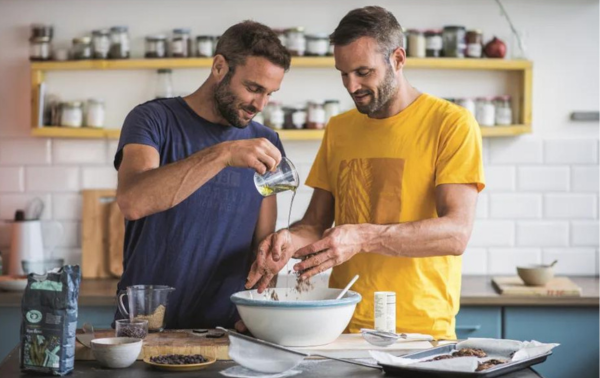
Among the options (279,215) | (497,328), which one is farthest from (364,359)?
(279,215)

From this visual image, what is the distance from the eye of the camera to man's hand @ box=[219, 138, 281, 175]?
7.69ft

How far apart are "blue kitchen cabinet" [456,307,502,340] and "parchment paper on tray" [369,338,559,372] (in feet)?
4.90

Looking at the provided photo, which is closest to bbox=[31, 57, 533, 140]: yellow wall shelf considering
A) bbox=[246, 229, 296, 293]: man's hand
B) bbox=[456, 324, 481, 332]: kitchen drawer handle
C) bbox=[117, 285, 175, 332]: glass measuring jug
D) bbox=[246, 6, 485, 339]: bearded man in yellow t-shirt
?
bbox=[456, 324, 481, 332]: kitchen drawer handle

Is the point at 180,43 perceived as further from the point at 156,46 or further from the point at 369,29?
the point at 369,29

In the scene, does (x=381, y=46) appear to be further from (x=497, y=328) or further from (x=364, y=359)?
(x=497, y=328)

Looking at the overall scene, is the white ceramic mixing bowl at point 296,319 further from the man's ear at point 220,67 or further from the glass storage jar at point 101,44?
the glass storage jar at point 101,44

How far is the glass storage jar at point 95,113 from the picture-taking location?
13.9ft

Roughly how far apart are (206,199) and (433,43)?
190 cm

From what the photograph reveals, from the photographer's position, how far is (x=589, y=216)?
4336 millimetres

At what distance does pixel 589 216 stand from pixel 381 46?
2.06 metres

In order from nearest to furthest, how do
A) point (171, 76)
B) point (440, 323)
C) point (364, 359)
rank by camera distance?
point (364, 359)
point (440, 323)
point (171, 76)

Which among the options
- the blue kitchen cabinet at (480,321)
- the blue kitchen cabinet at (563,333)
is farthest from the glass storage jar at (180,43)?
the blue kitchen cabinet at (563,333)

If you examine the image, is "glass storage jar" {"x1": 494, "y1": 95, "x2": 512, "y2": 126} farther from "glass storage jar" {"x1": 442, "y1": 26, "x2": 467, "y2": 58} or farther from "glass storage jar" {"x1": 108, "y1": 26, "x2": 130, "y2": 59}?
"glass storage jar" {"x1": 108, "y1": 26, "x2": 130, "y2": 59}

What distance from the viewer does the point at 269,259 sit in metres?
2.53
